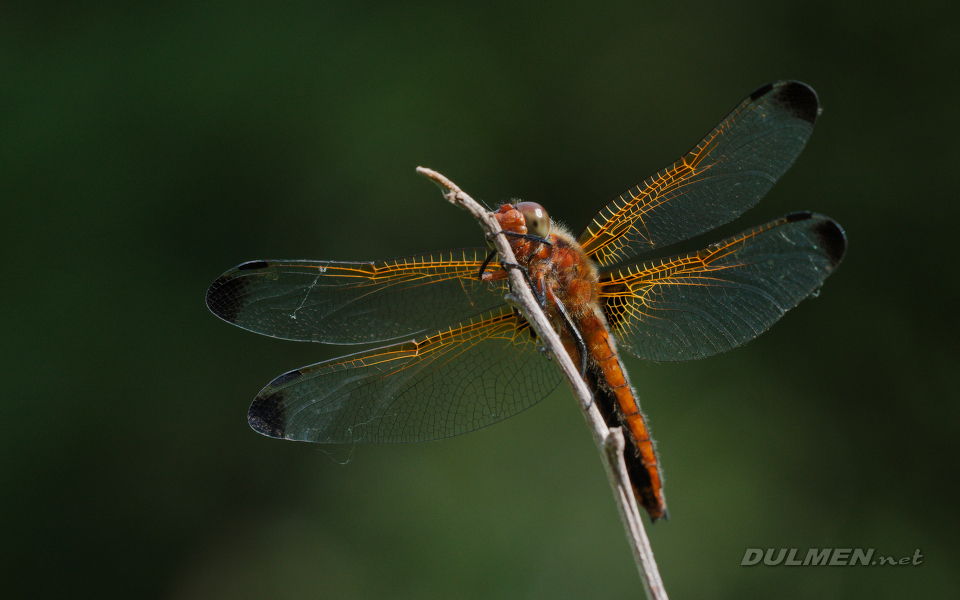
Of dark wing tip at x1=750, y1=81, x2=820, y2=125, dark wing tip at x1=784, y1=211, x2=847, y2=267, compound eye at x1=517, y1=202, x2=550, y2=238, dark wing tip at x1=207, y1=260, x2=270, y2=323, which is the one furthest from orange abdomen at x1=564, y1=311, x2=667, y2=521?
dark wing tip at x1=207, y1=260, x2=270, y2=323

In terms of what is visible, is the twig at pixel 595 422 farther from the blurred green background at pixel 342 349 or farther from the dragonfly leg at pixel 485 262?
the blurred green background at pixel 342 349

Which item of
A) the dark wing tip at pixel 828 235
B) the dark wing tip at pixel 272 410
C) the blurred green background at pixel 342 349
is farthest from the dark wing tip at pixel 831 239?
the blurred green background at pixel 342 349

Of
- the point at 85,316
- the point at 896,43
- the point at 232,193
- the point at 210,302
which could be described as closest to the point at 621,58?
the point at 896,43

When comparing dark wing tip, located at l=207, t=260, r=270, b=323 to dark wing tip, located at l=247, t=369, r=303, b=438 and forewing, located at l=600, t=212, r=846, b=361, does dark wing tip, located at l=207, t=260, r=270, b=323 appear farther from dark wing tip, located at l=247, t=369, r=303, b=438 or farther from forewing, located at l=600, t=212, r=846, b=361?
forewing, located at l=600, t=212, r=846, b=361

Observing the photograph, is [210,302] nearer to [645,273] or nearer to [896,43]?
[645,273]

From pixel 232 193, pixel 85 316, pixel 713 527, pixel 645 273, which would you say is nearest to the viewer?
pixel 645 273

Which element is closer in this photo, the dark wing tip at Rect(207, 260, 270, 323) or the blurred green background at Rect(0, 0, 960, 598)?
the dark wing tip at Rect(207, 260, 270, 323)

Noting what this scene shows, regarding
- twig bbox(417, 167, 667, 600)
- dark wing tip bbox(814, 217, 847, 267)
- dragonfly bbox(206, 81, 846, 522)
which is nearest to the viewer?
twig bbox(417, 167, 667, 600)
